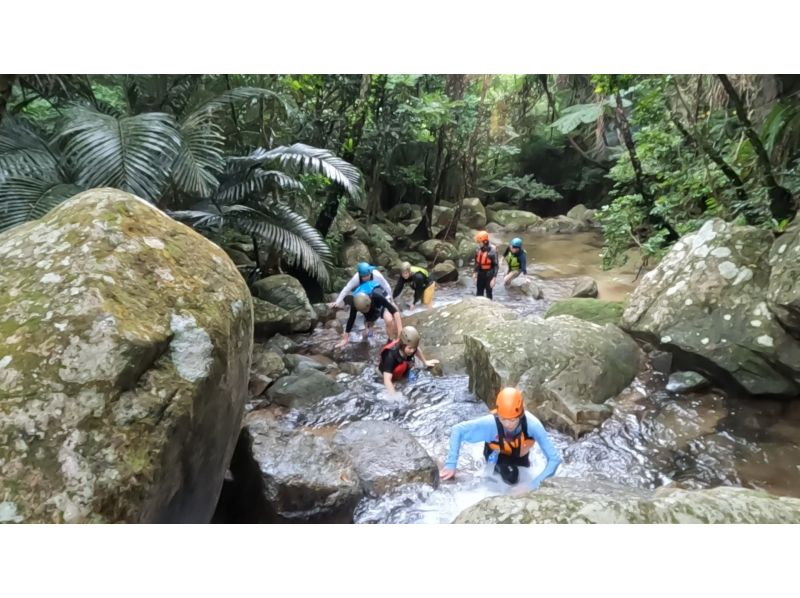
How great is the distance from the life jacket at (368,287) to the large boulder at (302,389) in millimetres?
1509

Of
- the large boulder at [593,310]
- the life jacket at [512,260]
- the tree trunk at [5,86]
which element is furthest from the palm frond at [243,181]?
the life jacket at [512,260]

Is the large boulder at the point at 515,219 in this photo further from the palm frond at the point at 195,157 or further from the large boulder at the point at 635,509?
the large boulder at the point at 635,509

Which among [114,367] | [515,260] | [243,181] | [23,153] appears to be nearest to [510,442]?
[114,367]

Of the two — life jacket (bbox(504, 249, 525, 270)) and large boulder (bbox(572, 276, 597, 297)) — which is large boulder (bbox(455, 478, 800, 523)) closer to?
large boulder (bbox(572, 276, 597, 297))

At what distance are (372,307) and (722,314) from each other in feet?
12.6

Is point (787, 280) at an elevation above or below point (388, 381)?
above

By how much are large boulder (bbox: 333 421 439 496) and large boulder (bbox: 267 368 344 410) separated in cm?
102

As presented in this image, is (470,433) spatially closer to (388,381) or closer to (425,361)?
(388,381)

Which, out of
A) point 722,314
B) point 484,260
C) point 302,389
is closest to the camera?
point 722,314

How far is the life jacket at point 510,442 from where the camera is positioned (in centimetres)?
340

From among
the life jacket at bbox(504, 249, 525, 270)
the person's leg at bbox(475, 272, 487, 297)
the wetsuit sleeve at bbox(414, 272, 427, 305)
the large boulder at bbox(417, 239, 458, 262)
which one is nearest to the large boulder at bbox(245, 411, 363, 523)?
the wetsuit sleeve at bbox(414, 272, 427, 305)

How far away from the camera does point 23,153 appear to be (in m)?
4.60

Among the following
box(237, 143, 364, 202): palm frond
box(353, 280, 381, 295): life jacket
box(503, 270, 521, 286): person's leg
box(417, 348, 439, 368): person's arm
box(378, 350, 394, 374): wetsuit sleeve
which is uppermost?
box(237, 143, 364, 202): palm frond

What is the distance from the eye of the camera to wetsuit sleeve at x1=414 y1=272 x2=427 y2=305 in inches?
325
